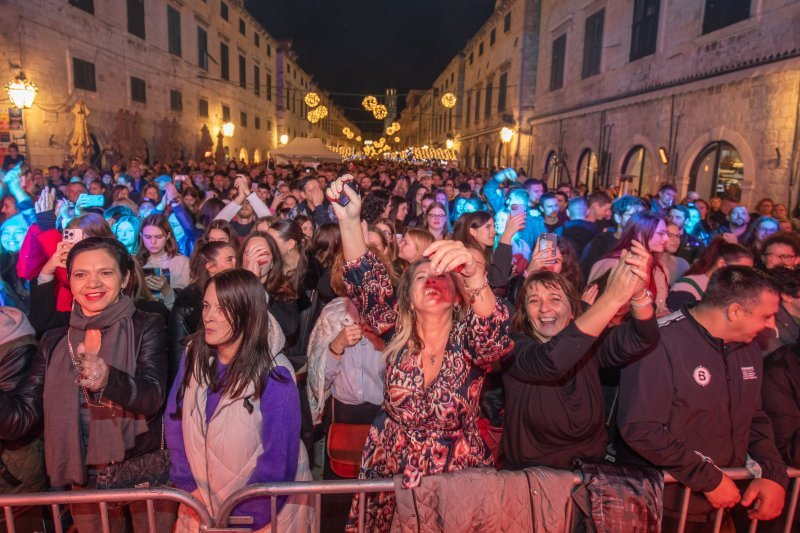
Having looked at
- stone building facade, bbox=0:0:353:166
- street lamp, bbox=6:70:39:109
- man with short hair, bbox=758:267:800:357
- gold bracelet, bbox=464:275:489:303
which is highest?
stone building facade, bbox=0:0:353:166

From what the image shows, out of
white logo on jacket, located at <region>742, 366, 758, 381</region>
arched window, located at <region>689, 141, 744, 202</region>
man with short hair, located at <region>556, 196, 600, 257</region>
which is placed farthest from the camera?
arched window, located at <region>689, 141, 744, 202</region>

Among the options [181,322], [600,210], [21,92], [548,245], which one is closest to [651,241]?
[548,245]

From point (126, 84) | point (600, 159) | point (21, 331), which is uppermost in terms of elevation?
point (126, 84)

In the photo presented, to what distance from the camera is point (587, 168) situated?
815 inches

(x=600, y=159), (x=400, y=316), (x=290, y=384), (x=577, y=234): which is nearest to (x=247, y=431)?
(x=290, y=384)

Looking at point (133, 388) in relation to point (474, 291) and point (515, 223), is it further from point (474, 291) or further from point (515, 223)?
point (515, 223)

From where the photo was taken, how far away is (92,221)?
14.3 ft

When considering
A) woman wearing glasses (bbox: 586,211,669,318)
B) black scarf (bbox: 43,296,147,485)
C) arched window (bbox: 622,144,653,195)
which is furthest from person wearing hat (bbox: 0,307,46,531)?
arched window (bbox: 622,144,653,195)

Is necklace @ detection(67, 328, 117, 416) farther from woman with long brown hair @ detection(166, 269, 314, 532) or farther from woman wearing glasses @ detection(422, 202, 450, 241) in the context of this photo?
woman wearing glasses @ detection(422, 202, 450, 241)

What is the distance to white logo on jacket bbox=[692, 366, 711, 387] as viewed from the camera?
2.57m

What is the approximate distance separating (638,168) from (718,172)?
417 cm

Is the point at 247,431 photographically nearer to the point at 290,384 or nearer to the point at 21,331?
the point at 290,384

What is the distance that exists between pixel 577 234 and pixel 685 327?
4349 millimetres

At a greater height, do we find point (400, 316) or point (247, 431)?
point (400, 316)
